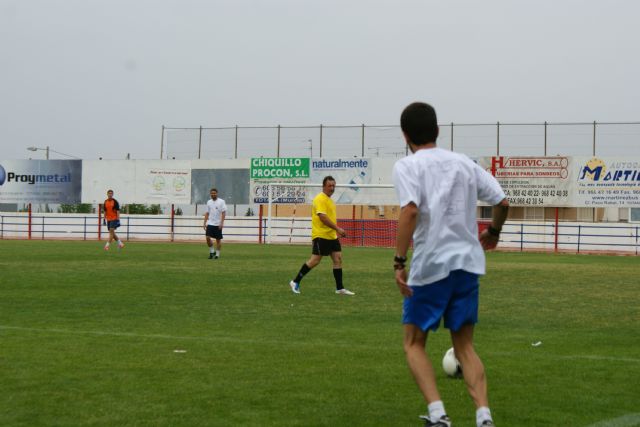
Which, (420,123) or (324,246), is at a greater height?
(420,123)

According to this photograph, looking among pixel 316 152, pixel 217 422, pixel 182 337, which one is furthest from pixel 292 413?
pixel 316 152

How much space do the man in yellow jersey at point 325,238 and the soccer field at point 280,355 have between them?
1.56 ft

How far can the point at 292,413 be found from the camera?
635cm

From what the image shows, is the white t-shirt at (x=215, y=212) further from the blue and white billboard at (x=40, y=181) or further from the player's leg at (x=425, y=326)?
the blue and white billboard at (x=40, y=181)

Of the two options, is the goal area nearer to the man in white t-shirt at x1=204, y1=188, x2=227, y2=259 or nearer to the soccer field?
the man in white t-shirt at x1=204, y1=188, x2=227, y2=259

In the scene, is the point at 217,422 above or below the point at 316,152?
below

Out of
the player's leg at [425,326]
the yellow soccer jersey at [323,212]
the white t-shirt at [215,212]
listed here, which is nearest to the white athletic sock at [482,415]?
the player's leg at [425,326]

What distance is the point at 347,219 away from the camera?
45.5 metres

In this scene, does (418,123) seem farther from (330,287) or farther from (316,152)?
(316,152)

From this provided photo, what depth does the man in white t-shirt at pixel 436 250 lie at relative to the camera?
536cm

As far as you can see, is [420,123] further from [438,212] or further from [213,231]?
[213,231]

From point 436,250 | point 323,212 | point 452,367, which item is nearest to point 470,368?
point 436,250

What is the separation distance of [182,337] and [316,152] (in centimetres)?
3881

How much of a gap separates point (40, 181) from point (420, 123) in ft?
162
